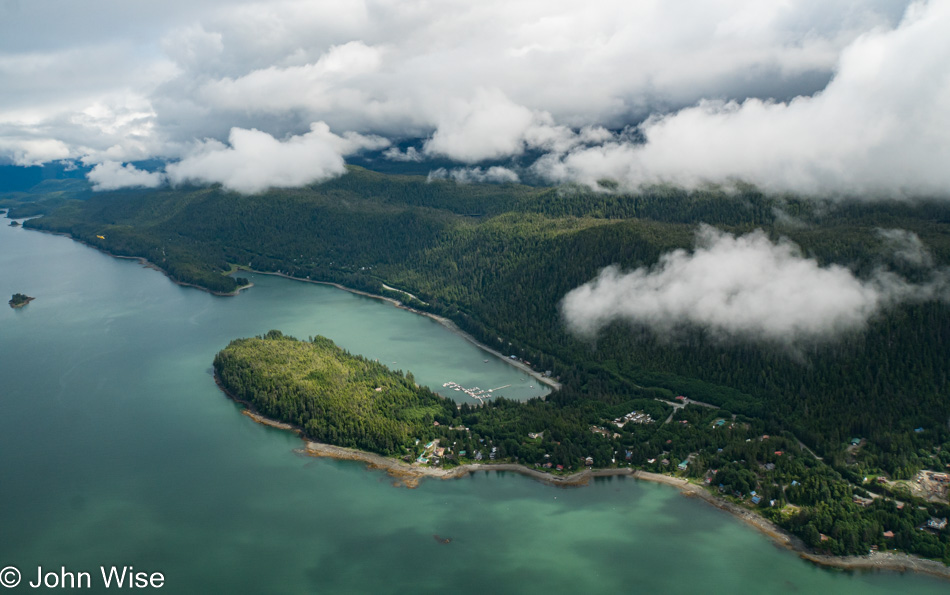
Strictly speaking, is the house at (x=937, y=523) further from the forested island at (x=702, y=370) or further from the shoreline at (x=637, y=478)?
the shoreline at (x=637, y=478)

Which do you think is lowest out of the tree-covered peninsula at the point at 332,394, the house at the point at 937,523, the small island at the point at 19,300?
the house at the point at 937,523

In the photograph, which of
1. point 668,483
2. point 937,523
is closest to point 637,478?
point 668,483

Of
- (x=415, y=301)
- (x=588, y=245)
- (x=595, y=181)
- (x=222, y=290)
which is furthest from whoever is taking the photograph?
(x=595, y=181)

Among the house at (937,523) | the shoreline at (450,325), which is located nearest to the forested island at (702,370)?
the house at (937,523)

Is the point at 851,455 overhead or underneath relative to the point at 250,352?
underneath

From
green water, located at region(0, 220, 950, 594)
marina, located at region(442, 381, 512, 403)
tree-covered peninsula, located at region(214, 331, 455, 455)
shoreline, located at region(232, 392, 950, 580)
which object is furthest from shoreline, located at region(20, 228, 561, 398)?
shoreline, located at region(232, 392, 950, 580)

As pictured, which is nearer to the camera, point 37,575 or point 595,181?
point 37,575

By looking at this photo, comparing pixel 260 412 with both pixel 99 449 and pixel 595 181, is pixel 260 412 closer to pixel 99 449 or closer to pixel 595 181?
pixel 99 449

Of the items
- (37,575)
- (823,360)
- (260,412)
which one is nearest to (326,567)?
(37,575)
